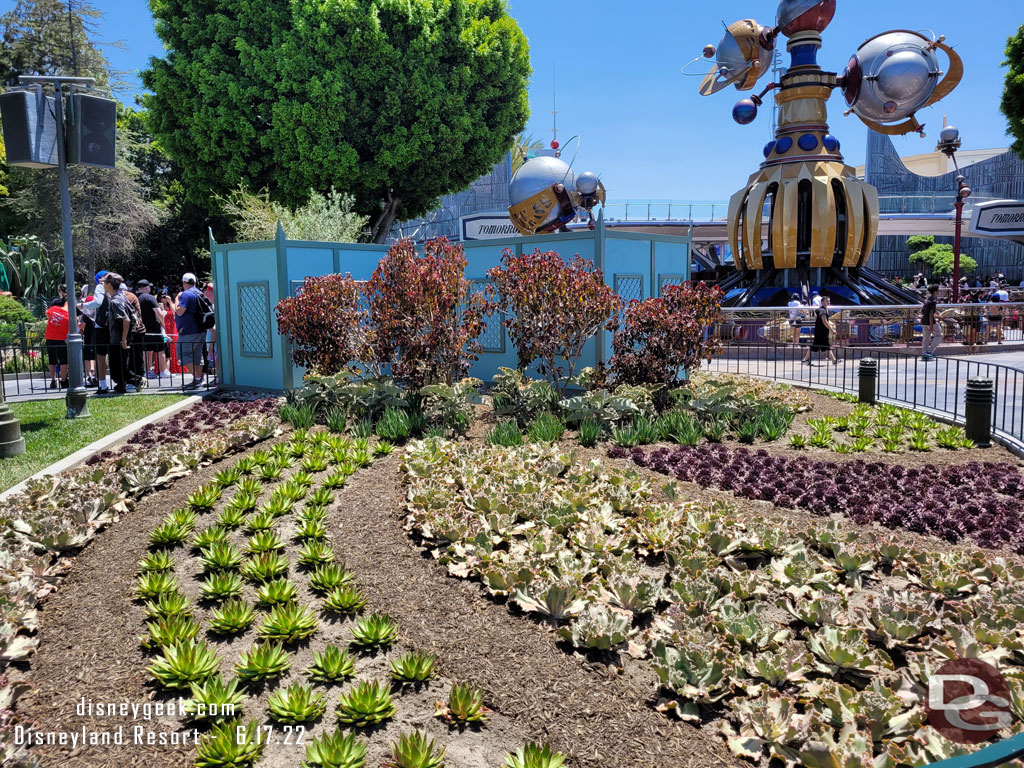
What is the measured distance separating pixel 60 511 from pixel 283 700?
3.18 m

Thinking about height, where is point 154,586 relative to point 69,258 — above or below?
below

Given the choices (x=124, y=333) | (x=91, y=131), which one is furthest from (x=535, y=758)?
(x=124, y=333)

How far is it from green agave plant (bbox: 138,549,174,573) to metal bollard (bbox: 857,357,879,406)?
9.19m

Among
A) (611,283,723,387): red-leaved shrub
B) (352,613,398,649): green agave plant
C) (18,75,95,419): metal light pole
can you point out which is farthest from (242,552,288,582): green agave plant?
(18,75,95,419): metal light pole

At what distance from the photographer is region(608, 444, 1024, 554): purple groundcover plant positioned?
5.35 m

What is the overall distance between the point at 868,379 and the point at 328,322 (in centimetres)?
764

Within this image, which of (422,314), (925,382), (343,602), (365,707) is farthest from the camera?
(925,382)

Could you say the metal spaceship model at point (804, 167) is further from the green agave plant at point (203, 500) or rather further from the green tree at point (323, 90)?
the green agave plant at point (203, 500)

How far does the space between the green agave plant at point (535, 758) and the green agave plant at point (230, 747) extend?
3.58 feet

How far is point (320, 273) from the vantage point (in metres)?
12.4

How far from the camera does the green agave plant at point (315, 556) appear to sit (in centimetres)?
468

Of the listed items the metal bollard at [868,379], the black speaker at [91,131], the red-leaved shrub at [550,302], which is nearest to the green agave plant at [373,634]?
the red-leaved shrub at [550,302]

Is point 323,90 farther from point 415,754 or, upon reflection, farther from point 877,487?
point 415,754

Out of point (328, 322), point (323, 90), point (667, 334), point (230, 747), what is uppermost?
point (323, 90)
